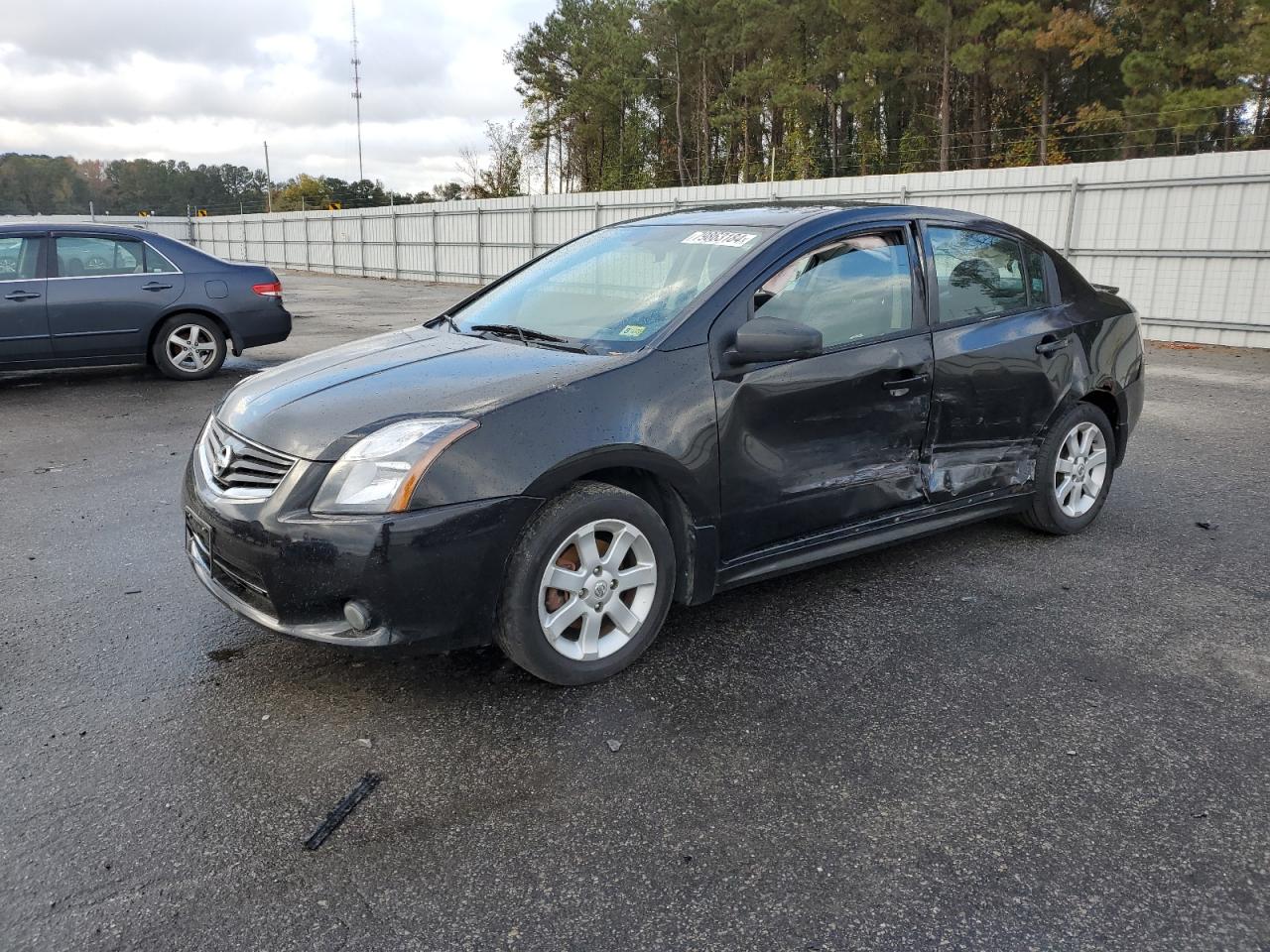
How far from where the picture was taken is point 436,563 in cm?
289

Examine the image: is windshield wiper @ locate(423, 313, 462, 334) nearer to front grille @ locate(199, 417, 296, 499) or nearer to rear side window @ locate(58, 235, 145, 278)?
front grille @ locate(199, 417, 296, 499)

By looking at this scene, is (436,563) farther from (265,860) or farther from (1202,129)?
(1202,129)

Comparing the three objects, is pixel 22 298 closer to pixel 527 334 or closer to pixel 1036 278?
pixel 527 334

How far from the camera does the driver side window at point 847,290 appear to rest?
3.75 meters

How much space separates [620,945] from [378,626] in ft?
4.02

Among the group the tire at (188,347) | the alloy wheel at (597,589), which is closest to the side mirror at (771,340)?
the alloy wheel at (597,589)

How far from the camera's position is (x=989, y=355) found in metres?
4.35

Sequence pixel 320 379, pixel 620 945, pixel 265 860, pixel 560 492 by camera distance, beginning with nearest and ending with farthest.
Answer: pixel 620 945, pixel 265 860, pixel 560 492, pixel 320 379

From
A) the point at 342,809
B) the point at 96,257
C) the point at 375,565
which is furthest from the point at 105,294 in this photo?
the point at 342,809

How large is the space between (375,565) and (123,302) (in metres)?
7.67

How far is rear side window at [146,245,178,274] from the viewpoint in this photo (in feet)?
30.5

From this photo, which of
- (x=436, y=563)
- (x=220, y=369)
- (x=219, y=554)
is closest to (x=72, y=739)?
(x=219, y=554)

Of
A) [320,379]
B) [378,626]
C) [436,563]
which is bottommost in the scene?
[378,626]

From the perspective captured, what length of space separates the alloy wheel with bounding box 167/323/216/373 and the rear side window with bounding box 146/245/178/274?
21.3 inches
